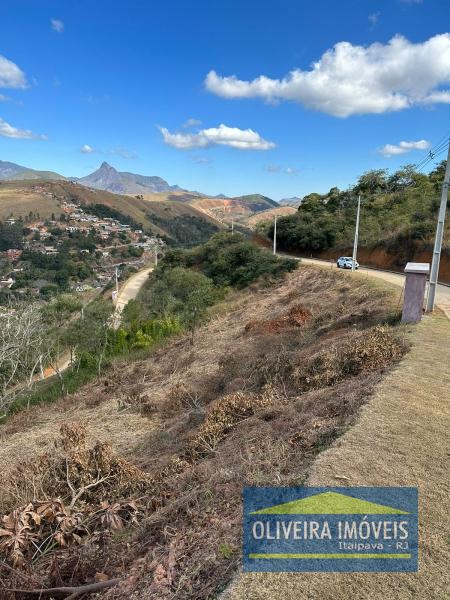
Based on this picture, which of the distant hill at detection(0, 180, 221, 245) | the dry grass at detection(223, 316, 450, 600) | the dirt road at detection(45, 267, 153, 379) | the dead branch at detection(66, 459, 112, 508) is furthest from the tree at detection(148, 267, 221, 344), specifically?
the distant hill at detection(0, 180, 221, 245)

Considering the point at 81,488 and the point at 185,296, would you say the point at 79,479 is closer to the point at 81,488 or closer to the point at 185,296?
the point at 81,488

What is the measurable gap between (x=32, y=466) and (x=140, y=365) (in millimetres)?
11265

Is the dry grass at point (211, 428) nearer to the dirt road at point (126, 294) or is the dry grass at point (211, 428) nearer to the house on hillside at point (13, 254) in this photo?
the dirt road at point (126, 294)

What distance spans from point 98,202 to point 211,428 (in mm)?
144481

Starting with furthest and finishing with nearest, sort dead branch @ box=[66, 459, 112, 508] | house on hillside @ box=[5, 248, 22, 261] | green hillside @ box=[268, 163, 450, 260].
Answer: house on hillside @ box=[5, 248, 22, 261], green hillside @ box=[268, 163, 450, 260], dead branch @ box=[66, 459, 112, 508]

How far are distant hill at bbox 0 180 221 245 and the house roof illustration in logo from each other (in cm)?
10727

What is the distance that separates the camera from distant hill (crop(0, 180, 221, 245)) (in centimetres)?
11150

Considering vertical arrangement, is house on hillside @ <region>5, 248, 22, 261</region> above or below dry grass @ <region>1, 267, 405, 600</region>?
below

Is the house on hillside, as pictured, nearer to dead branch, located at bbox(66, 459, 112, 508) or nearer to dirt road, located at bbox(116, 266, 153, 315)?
dirt road, located at bbox(116, 266, 153, 315)

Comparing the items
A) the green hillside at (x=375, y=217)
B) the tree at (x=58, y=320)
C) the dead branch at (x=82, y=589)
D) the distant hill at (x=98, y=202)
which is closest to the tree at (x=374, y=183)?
the green hillside at (x=375, y=217)

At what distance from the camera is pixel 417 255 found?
27.7m

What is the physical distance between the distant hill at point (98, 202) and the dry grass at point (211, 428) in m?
97.3

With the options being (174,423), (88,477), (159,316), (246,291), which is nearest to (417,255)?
(246,291)

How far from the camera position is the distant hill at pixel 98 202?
366 ft
